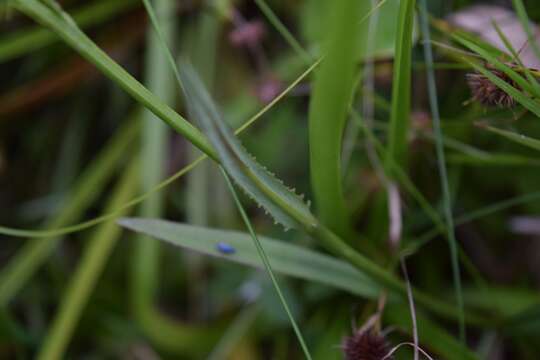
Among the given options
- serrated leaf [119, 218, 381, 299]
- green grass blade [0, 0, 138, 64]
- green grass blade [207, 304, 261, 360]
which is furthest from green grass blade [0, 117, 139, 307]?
serrated leaf [119, 218, 381, 299]

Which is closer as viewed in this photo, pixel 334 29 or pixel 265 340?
pixel 334 29

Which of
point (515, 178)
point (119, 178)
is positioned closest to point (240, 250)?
point (515, 178)

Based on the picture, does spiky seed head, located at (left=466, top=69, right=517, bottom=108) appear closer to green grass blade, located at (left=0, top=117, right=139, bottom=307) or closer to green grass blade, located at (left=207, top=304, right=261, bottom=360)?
green grass blade, located at (left=207, top=304, right=261, bottom=360)

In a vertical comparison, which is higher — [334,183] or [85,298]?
[334,183]

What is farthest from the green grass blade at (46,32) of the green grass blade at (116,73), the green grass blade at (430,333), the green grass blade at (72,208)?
the green grass blade at (430,333)

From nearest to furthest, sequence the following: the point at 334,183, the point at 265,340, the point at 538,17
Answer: the point at 334,183
the point at 538,17
the point at 265,340

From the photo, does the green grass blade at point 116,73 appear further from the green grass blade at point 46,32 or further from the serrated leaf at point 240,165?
the green grass blade at point 46,32

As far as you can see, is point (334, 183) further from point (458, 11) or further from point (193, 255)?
point (193, 255)
